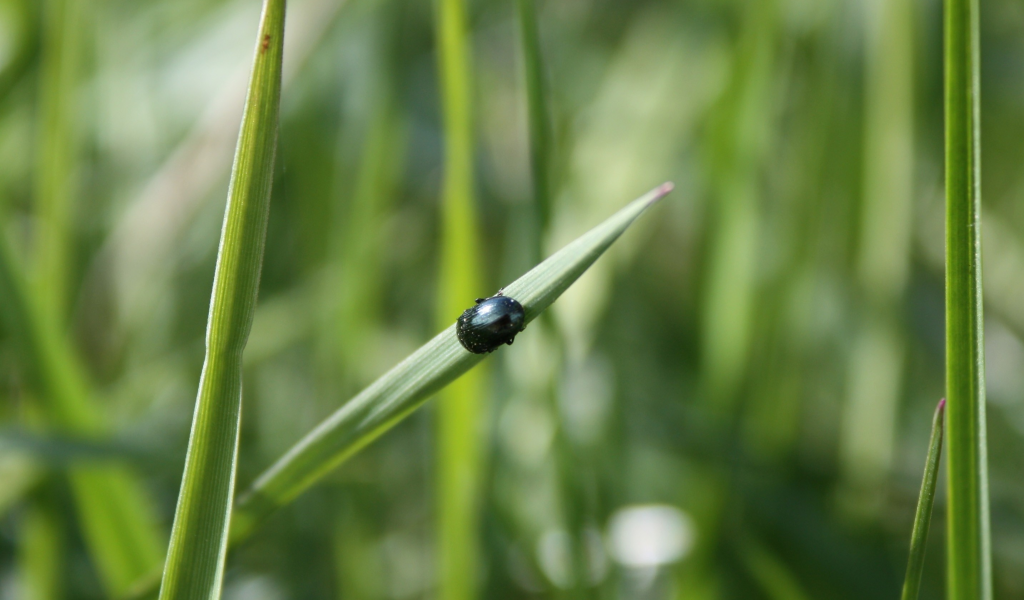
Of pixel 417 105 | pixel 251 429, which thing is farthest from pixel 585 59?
pixel 251 429

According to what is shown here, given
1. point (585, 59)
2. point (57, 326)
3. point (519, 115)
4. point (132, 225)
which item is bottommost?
point (57, 326)

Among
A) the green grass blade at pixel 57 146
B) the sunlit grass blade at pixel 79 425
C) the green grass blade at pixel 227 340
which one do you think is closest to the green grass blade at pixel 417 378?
the green grass blade at pixel 227 340

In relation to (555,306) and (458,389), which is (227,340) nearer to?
(458,389)

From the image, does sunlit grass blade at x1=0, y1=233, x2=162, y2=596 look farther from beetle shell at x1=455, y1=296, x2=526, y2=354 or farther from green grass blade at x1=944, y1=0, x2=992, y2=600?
green grass blade at x1=944, y1=0, x2=992, y2=600

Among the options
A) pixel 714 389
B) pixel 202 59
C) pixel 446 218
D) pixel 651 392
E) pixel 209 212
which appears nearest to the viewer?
pixel 446 218

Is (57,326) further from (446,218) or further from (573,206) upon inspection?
(573,206)
